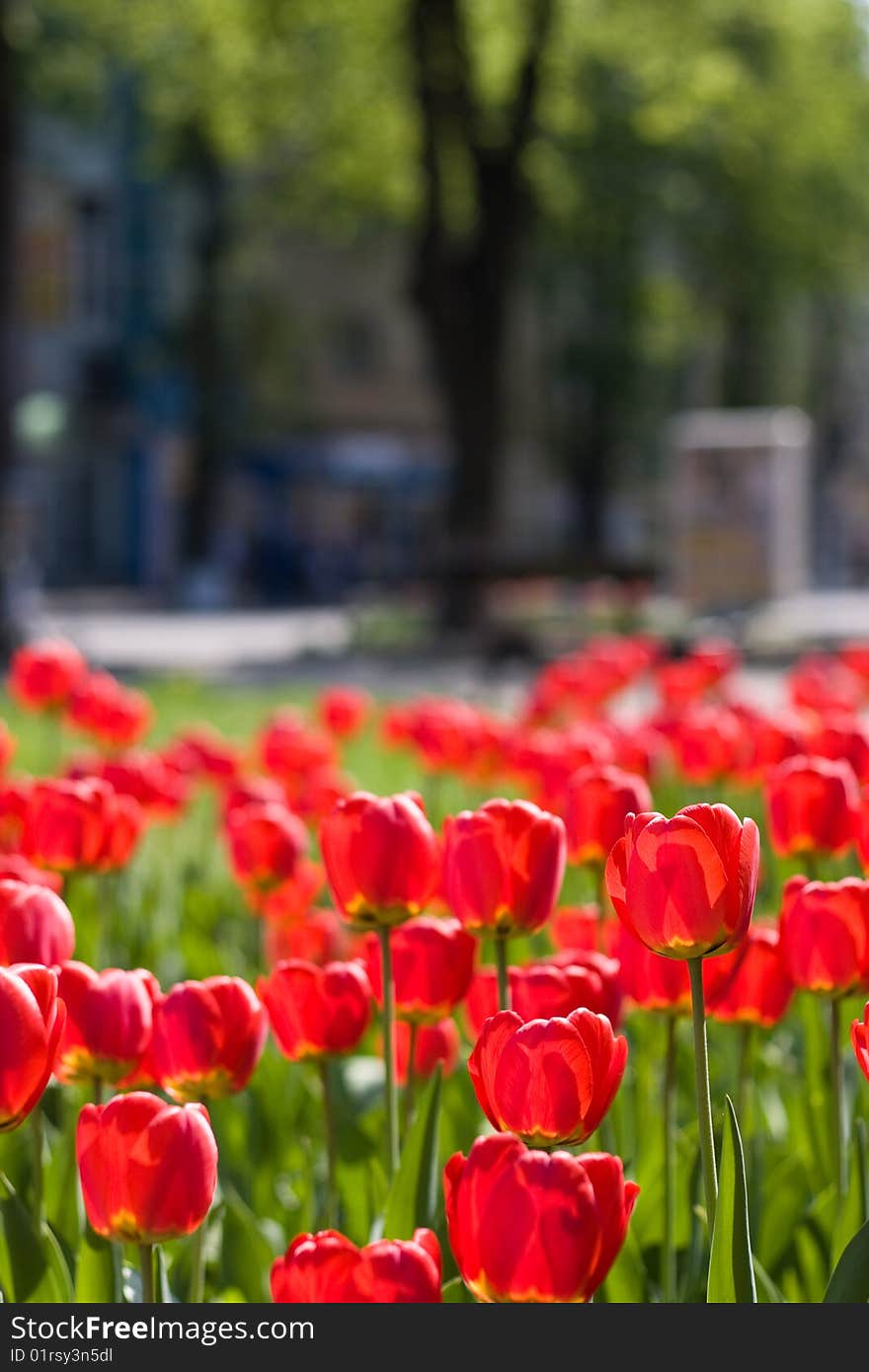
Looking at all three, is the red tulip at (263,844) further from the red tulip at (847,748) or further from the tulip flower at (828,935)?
the tulip flower at (828,935)

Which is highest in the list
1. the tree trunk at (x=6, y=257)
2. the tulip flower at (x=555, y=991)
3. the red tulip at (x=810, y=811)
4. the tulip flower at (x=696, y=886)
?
the tree trunk at (x=6, y=257)

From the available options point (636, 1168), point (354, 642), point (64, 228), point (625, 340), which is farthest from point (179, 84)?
point (636, 1168)

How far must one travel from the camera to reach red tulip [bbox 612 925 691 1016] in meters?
1.96

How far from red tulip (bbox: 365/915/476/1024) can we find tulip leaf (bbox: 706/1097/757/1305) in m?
0.61

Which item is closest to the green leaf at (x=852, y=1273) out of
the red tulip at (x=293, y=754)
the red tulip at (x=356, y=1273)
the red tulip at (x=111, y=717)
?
the red tulip at (x=356, y=1273)

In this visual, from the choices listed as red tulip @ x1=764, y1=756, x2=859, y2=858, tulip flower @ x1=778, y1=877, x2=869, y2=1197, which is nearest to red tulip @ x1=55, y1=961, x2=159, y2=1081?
tulip flower @ x1=778, y1=877, x2=869, y2=1197

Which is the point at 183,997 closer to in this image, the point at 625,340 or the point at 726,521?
the point at 726,521

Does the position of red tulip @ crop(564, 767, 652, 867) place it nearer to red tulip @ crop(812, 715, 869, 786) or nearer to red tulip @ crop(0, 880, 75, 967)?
red tulip @ crop(812, 715, 869, 786)

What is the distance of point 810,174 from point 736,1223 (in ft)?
116

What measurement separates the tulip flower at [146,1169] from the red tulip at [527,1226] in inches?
10.3

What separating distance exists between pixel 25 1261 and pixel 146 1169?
0.30 m

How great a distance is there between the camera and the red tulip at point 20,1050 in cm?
145

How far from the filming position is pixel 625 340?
129ft

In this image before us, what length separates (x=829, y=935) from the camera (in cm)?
195
